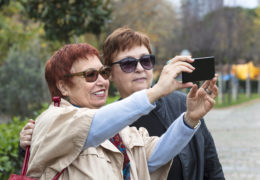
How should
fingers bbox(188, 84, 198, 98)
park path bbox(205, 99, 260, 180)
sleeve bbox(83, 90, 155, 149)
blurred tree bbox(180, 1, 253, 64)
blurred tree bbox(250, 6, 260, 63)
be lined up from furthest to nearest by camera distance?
blurred tree bbox(250, 6, 260, 63), blurred tree bbox(180, 1, 253, 64), park path bbox(205, 99, 260, 180), fingers bbox(188, 84, 198, 98), sleeve bbox(83, 90, 155, 149)

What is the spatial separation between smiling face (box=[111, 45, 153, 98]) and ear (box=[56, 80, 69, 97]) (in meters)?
0.72

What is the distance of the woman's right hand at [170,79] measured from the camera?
1657 millimetres

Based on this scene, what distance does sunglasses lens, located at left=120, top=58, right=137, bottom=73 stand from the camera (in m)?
2.67

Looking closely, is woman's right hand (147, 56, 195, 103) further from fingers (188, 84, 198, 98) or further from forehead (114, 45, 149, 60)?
forehead (114, 45, 149, 60)

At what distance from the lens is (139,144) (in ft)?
6.94

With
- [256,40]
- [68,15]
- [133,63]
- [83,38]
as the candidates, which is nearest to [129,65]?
[133,63]

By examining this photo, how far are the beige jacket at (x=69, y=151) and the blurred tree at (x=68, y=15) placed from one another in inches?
161

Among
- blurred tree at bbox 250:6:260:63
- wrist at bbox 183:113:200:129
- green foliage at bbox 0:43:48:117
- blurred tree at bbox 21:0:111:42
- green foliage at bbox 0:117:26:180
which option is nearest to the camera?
wrist at bbox 183:113:200:129

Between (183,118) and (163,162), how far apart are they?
0.28 metres

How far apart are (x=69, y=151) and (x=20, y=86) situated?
12956 millimetres

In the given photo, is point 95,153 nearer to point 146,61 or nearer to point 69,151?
point 69,151

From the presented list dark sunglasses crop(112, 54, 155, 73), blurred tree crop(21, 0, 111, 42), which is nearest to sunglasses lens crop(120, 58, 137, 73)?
dark sunglasses crop(112, 54, 155, 73)

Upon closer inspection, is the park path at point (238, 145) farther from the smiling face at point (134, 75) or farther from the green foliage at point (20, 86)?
the green foliage at point (20, 86)

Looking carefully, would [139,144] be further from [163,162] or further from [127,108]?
[127,108]
